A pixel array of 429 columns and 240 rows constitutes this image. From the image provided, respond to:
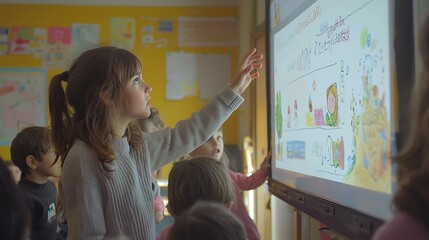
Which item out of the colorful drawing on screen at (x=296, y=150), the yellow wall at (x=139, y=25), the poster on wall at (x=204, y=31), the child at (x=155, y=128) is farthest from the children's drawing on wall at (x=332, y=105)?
the poster on wall at (x=204, y=31)

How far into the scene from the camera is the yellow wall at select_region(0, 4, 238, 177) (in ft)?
11.8

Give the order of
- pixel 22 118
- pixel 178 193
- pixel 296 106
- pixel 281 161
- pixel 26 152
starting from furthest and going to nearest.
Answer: pixel 22 118 → pixel 26 152 → pixel 281 161 → pixel 296 106 → pixel 178 193

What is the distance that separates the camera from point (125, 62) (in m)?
1.33

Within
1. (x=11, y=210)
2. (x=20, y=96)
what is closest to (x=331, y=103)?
(x=11, y=210)

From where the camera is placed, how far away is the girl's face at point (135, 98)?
4.38ft

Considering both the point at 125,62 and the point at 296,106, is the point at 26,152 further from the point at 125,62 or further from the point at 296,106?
the point at 296,106

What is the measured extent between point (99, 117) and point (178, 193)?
1.02 feet

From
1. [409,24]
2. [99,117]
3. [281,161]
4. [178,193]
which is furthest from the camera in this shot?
[281,161]

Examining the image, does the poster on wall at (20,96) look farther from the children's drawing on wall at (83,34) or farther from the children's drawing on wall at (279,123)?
the children's drawing on wall at (279,123)

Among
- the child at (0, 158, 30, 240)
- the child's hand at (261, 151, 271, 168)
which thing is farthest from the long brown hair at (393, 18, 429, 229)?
the child's hand at (261, 151, 271, 168)

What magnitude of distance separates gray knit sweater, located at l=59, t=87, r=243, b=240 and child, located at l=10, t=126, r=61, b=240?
2.42 ft

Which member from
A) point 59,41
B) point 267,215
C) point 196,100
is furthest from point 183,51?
point 267,215

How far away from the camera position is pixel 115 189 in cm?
126

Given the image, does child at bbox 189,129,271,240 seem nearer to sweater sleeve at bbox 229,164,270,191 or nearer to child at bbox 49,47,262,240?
sweater sleeve at bbox 229,164,270,191
